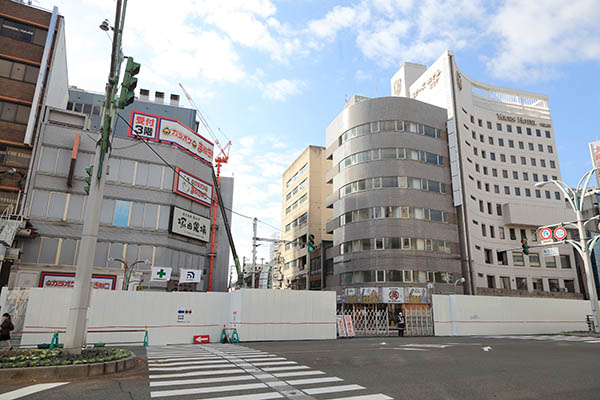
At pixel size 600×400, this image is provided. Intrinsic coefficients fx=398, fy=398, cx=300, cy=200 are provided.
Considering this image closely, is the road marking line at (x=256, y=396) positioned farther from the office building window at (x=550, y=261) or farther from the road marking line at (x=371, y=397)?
the office building window at (x=550, y=261)

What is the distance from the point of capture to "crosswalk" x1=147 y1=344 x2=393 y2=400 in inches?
316

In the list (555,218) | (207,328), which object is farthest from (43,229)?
(555,218)

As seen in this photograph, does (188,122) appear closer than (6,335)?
No

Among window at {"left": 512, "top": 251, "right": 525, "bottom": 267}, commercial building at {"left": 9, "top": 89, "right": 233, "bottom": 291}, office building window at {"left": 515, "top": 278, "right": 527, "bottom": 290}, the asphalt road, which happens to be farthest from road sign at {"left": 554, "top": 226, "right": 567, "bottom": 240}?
window at {"left": 512, "top": 251, "right": 525, "bottom": 267}

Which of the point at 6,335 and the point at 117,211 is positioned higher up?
the point at 117,211

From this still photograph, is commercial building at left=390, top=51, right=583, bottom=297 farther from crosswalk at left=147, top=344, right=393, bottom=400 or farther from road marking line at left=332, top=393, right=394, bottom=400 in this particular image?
road marking line at left=332, top=393, right=394, bottom=400

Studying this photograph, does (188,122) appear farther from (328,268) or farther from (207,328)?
(207,328)

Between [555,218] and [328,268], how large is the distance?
1428 inches

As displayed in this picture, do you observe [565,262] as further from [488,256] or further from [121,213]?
[121,213]

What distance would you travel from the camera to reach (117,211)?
120ft

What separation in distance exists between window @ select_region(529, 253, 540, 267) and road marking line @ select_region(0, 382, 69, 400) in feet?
212

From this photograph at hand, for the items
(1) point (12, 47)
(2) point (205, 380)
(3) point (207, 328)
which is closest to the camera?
(2) point (205, 380)

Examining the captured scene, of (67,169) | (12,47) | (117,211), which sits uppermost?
(12,47)

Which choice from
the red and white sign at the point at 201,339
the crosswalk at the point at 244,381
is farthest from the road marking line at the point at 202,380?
the red and white sign at the point at 201,339
